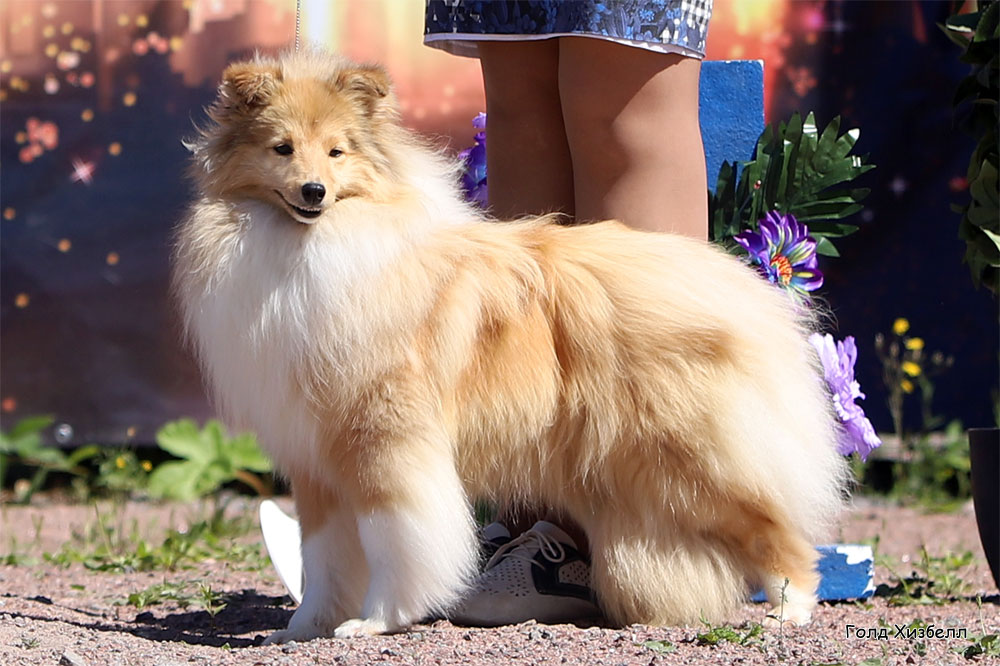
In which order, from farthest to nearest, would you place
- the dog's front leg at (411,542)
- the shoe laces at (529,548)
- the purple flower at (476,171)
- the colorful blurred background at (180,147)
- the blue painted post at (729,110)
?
1. the colorful blurred background at (180,147)
2. the purple flower at (476,171)
3. the blue painted post at (729,110)
4. the shoe laces at (529,548)
5. the dog's front leg at (411,542)

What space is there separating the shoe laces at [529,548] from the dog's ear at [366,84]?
1.19 meters

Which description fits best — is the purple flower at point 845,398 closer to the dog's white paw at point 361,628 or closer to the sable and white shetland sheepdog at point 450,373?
the sable and white shetland sheepdog at point 450,373

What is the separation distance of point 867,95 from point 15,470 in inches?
165

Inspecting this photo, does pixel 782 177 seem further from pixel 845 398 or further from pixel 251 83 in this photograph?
pixel 251 83

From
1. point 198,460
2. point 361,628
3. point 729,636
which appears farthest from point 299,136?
point 198,460

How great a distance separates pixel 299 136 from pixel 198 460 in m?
2.83

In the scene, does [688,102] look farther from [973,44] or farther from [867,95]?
[867,95]

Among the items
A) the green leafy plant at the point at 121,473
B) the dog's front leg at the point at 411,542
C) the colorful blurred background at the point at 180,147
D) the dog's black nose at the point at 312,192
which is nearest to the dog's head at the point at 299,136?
the dog's black nose at the point at 312,192

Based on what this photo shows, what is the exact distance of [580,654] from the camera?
8.25 ft

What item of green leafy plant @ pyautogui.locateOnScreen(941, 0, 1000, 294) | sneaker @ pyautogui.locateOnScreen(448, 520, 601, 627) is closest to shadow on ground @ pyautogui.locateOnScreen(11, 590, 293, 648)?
sneaker @ pyautogui.locateOnScreen(448, 520, 601, 627)

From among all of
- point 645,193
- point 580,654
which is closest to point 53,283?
point 645,193

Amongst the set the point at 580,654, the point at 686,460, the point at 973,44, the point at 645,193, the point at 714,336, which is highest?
the point at 973,44

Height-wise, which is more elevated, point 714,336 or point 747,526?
point 714,336

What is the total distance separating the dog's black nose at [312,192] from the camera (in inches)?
103
